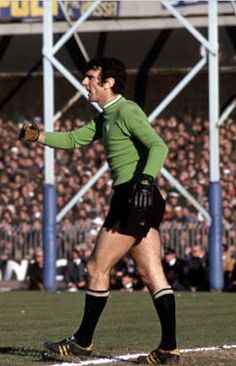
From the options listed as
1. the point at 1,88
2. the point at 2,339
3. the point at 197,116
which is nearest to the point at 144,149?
the point at 2,339

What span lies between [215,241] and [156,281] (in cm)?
1510

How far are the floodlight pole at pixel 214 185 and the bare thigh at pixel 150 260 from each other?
14986 mm

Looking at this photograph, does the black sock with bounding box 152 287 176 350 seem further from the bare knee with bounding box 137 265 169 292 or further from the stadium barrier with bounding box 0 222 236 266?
the stadium barrier with bounding box 0 222 236 266

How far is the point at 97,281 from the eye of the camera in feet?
30.9

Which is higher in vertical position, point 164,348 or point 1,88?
point 1,88

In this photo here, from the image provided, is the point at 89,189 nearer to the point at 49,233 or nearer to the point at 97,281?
the point at 49,233

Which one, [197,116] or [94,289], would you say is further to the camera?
[197,116]

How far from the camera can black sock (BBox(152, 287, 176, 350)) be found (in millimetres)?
9312

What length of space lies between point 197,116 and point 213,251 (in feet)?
30.1

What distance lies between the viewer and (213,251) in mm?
24328

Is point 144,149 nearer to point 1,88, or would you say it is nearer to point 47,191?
point 47,191

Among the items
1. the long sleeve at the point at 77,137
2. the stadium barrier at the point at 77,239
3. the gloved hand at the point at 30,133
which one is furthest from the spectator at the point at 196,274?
the gloved hand at the point at 30,133

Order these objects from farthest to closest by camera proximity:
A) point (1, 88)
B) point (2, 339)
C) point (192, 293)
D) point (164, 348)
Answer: point (1, 88) < point (192, 293) < point (2, 339) < point (164, 348)

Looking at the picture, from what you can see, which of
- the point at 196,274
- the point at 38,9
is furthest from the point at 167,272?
the point at 38,9
